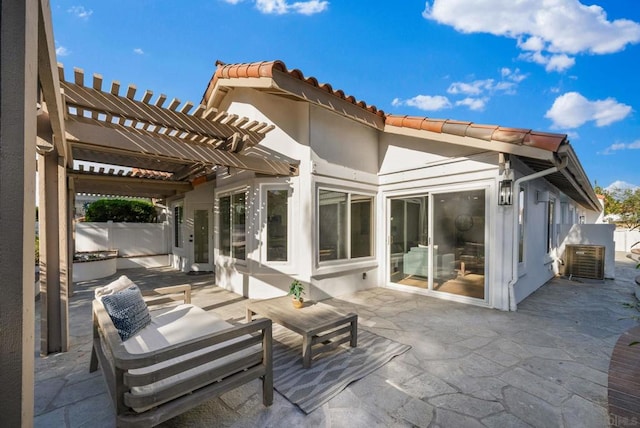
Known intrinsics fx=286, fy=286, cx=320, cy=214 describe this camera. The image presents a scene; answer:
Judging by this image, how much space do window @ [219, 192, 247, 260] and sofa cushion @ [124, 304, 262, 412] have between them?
2.97 m

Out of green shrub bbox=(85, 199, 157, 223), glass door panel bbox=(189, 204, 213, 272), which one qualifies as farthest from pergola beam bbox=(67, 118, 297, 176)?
green shrub bbox=(85, 199, 157, 223)

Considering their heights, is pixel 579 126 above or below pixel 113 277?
above

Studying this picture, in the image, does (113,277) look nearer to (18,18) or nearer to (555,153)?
(18,18)

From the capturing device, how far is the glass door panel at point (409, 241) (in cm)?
680

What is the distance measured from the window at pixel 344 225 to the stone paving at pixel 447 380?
1.71 meters

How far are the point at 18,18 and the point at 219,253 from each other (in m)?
7.21

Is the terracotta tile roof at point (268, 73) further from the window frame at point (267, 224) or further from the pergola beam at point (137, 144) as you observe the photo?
the window frame at point (267, 224)

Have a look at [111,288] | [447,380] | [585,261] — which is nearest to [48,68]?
[111,288]

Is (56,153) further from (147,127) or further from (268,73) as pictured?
(268,73)

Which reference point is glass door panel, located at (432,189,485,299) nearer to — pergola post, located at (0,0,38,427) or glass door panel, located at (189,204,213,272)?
pergola post, located at (0,0,38,427)

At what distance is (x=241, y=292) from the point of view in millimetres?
6883

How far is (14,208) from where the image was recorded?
1010 millimetres

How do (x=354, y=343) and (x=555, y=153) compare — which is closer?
(x=354, y=343)

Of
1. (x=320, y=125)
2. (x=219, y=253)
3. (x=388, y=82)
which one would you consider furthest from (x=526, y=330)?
(x=388, y=82)
